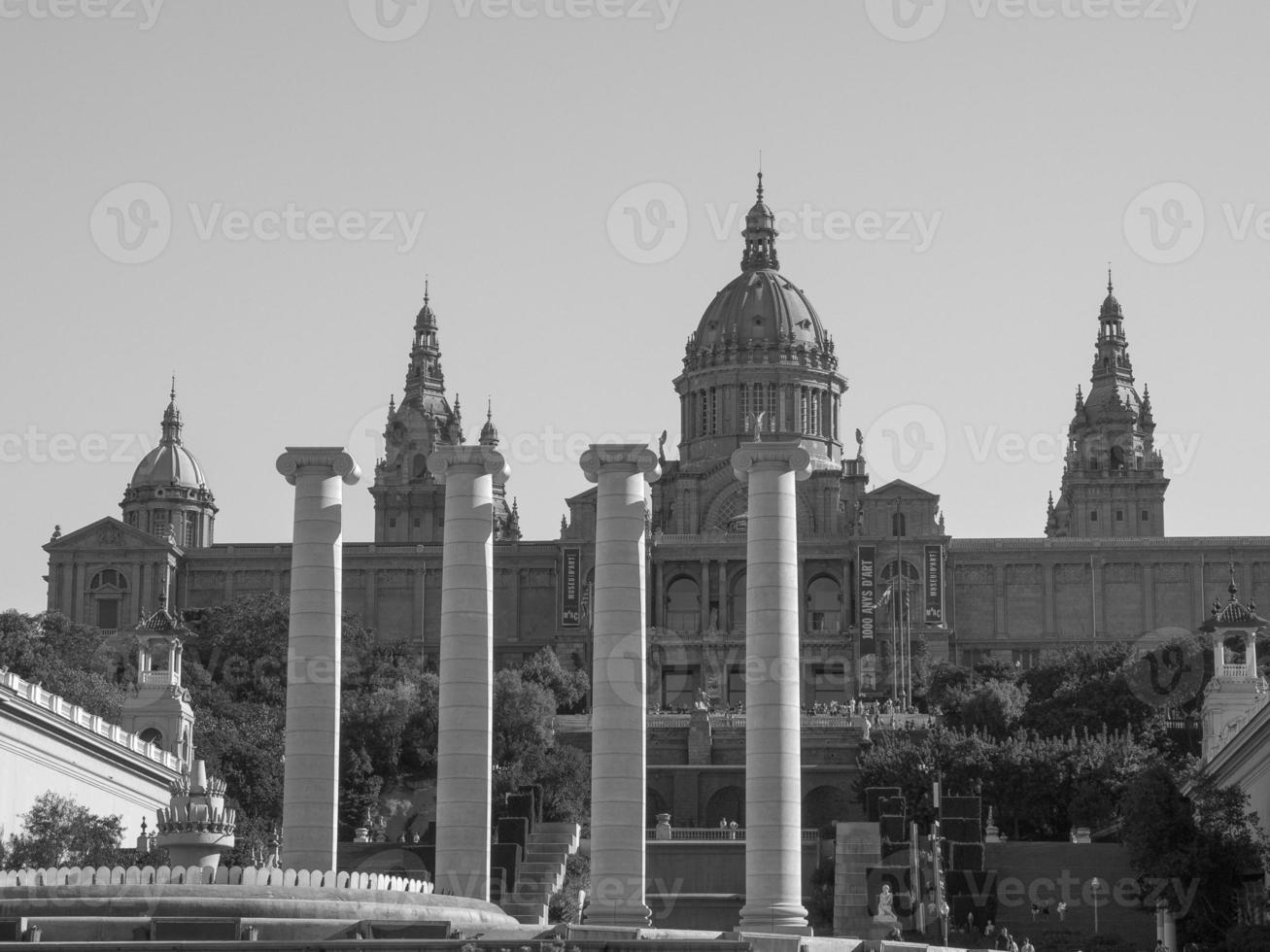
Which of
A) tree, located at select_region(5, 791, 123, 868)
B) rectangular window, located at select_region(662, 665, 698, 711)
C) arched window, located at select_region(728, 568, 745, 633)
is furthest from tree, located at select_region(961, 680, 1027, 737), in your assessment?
tree, located at select_region(5, 791, 123, 868)

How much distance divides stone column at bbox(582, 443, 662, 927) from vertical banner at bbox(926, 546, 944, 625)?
118 metres

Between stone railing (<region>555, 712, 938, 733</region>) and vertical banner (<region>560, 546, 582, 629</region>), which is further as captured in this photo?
vertical banner (<region>560, 546, 582, 629</region>)

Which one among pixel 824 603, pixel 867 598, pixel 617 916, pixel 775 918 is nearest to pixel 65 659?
pixel 867 598

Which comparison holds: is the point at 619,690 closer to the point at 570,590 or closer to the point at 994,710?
the point at 994,710

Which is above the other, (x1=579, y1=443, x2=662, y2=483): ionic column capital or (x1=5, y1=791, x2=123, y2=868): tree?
(x1=579, y1=443, x2=662, y2=483): ionic column capital

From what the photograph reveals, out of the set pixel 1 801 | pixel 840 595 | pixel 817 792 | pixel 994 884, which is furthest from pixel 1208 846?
Result: pixel 840 595

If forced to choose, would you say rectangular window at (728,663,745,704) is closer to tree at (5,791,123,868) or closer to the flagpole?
the flagpole

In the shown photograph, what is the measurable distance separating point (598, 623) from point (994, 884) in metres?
32.0

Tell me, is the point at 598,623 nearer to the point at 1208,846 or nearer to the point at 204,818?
the point at 204,818

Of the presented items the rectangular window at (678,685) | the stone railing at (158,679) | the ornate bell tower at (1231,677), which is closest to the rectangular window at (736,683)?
the rectangular window at (678,685)

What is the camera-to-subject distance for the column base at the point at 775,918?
6831cm

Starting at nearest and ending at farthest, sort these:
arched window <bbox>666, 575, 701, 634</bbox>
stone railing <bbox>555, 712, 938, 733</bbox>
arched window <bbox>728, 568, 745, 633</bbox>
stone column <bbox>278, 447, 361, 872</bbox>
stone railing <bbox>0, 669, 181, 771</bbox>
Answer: stone column <bbox>278, 447, 361, 872</bbox>, stone railing <bbox>0, 669, 181, 771</bbox>, stone railing <bbox>555, 712, 938, 733</bbox>, arched window <bbox>728, 568, 745, 633</bbox>, arched window <bbox>666, 575, 701, 634</bbox>

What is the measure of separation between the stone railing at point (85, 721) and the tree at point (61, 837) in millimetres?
3546

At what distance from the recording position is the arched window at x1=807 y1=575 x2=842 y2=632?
194 m
